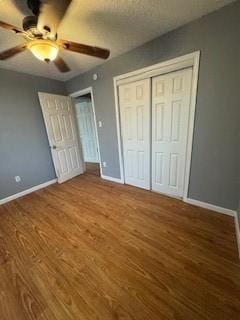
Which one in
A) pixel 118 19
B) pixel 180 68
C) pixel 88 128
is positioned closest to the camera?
pixel 118 19

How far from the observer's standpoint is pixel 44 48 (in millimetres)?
1318

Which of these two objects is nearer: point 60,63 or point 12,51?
point 12,51

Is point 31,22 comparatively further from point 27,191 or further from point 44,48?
point 27,191

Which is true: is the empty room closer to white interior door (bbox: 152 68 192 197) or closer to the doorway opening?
white interior door (bbox: 152 68 192 197)

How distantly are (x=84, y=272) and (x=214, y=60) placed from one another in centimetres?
263

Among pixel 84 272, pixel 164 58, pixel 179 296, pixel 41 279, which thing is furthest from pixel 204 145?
pixel 41 279

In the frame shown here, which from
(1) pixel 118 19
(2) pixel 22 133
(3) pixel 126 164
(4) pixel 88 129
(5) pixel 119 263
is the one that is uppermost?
(1) pixel 118 19

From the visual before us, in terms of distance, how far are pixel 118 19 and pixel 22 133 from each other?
2.53 metres

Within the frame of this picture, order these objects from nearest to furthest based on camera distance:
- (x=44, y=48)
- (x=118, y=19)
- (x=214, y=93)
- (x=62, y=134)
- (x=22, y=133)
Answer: (x=44, y=48), (x=118, y=19), (x=214, y=93), (x=22, y=133), (x=62, y=134)

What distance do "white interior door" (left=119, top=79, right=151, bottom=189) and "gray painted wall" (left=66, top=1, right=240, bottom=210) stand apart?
0.37 meters

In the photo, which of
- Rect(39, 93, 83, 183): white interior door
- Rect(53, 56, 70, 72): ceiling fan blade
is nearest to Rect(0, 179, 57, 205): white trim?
Rect(39, 93, 83, 183): white interior door

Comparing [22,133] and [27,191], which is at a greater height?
[22,133]

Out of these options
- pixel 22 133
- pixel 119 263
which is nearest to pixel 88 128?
pixel 22 133

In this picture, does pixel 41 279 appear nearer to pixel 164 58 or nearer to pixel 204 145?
pixel 204 145
